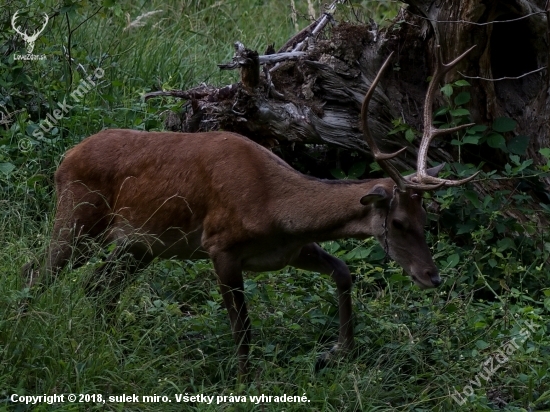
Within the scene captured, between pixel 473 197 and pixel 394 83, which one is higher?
pixel 394 83

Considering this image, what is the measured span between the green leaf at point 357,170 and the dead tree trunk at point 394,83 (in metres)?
0.27

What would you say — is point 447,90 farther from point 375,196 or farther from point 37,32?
point 37,32

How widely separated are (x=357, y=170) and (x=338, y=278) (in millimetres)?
1771

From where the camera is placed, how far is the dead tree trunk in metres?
7.49

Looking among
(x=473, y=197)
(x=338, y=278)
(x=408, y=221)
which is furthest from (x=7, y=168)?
(x=473, y=197)

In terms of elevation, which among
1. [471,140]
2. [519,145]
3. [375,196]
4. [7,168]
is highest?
[375,196]

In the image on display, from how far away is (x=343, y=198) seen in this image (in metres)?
6.16

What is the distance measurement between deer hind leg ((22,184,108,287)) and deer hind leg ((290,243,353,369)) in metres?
1.31

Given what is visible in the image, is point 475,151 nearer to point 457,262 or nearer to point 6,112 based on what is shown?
point 457,262

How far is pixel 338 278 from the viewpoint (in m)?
6.46

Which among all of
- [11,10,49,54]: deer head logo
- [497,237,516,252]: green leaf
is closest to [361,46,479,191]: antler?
[497,237,516,252]: green leaf

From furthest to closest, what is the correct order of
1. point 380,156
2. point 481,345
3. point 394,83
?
point 394,83 < point 481,345 < point 380,156

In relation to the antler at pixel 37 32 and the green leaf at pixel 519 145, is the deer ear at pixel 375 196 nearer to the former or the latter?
the green leaf at pixel 519 145

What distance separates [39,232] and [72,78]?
88.6 inches
